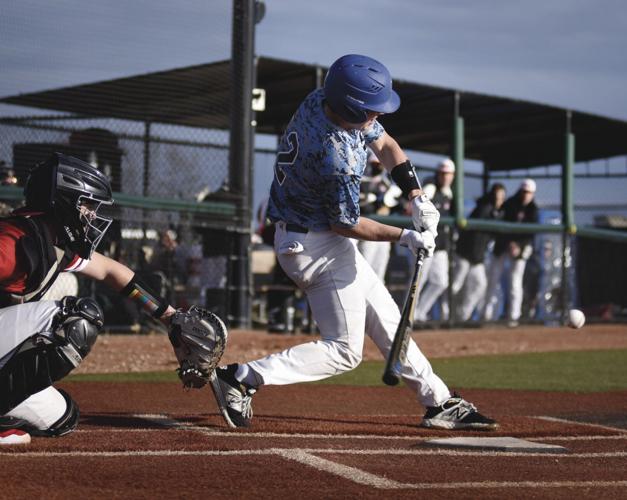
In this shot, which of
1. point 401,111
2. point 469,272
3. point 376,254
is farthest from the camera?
point 401,111

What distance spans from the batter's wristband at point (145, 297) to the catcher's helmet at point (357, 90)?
1239 mm

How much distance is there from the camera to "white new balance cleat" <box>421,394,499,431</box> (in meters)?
5.43

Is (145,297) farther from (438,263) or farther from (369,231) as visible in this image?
(438,263)

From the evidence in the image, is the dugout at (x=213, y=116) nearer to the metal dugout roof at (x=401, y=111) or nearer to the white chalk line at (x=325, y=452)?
the metal dugout roof at (x=401, y=111)

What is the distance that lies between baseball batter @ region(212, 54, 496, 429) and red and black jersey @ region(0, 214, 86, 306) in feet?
3.76

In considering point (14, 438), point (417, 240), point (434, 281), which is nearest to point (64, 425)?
point (14, 438)

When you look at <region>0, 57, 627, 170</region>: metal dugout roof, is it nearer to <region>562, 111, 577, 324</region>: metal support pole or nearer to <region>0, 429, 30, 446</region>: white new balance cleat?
<region>562, 111, 577, 324</region>: metal support pole

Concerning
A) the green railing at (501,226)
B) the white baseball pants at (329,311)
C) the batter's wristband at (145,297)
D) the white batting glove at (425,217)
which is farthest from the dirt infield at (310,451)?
the green railing at (501,226)

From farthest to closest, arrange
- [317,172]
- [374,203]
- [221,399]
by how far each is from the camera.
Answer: [374,203] < [221,399] < [317,172]

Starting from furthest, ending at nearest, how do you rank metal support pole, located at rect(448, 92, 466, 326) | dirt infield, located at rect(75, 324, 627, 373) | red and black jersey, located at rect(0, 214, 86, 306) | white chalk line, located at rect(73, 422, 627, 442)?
metal support pole, located at rect(448, 92, 466, 326) < dirt infield, located at rect(75, 324, 627, 373) < white chalk line, located at rect(73, 422, 627, 442) < red and black jersey, located at rect(0, 214, 86, 306)

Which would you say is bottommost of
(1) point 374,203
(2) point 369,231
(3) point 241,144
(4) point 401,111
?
(2) point 369,231

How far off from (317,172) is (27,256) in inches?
58.8

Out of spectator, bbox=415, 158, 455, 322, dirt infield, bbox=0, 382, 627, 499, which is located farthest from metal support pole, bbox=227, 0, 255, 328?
dirt infield, bbox=0, 382, 627, 499

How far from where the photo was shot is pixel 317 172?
5.10 meters
